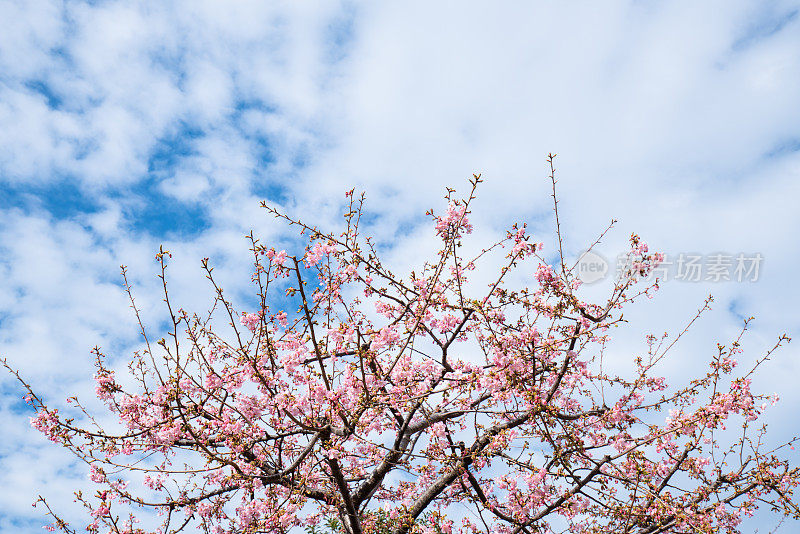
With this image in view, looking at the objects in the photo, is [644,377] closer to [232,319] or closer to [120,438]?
[232,319]

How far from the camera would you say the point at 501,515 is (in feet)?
25.3

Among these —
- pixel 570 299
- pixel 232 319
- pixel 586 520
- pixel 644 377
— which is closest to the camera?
pixel 232 319

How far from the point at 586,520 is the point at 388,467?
112 inches

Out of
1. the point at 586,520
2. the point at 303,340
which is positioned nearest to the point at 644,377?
the point at 586,520

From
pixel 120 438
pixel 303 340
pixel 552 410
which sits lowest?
pixel 552 410

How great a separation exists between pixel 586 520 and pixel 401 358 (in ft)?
11.4

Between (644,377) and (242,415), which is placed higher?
(644,377)

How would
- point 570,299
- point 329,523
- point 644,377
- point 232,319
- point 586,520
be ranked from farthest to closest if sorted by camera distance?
point 329,523
point 644,377
point 586,520
point 570,299
point 232,319

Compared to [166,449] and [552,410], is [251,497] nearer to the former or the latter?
Answer: [166,449]

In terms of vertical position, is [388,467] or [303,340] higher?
[303,340]

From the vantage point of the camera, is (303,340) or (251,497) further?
(251,497)

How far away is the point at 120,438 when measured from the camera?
292 inches

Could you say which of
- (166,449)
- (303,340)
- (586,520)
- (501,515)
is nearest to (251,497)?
(166,449)

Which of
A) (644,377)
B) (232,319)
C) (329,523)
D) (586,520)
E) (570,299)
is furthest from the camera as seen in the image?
(329,523)
